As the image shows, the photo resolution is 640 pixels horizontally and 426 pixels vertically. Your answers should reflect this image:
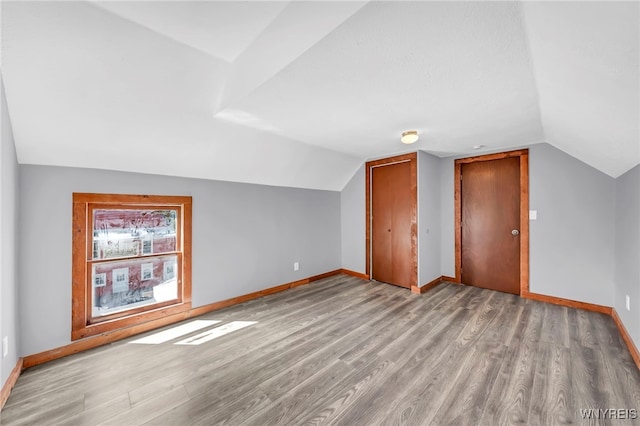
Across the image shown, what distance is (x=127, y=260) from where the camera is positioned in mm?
2621

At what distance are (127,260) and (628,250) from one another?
4.86 m

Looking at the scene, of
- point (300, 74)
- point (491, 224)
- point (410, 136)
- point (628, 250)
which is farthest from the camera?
point (491, 224)

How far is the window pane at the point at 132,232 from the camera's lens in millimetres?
2469

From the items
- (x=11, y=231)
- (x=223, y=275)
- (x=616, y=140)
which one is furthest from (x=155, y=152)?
(x=616, y=140)

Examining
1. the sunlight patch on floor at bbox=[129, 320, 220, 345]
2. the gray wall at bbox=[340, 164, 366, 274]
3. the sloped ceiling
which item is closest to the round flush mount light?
the sloped ceiling

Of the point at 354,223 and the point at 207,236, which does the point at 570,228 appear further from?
the point at 207,236

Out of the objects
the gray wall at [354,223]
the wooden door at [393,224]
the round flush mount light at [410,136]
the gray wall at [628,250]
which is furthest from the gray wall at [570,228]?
the gray wall at [354,223]

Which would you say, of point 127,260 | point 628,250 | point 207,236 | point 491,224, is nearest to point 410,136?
point 491,224

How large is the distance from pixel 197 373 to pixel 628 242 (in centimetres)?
396

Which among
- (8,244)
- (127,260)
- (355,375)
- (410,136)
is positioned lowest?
(355,375)

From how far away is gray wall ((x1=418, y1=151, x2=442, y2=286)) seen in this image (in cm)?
379

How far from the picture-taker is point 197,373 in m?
1.96

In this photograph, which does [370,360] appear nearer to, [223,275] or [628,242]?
[223,275]

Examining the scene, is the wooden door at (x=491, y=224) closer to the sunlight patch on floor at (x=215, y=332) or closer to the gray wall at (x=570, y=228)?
the gray wall at (x=570, y=228)
